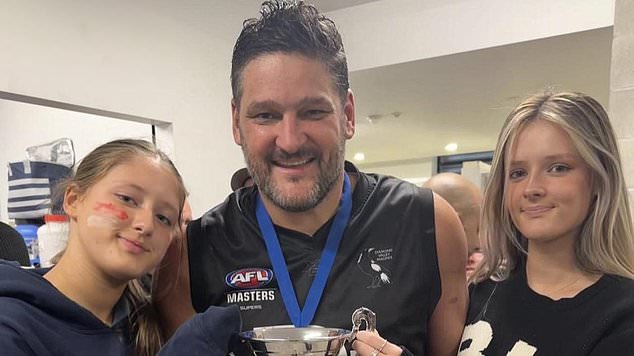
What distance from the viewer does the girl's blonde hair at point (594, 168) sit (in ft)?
3.80

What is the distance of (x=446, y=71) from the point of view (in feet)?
14.8

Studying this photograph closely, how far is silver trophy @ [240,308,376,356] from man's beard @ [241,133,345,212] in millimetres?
272

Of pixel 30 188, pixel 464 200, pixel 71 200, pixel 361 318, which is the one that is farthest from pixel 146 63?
pixel 361 318

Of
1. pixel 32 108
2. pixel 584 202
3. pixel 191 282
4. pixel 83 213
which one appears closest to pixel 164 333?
pixel 191 282

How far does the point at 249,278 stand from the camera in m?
1.24

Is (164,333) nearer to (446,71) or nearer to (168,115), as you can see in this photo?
(168,115)

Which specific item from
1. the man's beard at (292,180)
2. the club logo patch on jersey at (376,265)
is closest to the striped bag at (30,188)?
the man's beard at (292,180)

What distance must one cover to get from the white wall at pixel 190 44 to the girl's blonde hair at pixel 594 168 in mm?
2425

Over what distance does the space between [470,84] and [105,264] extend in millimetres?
4433

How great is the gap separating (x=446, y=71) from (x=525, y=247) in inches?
134

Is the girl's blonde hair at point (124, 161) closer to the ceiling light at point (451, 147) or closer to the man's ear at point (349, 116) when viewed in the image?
the man's ear at point (349, 116)

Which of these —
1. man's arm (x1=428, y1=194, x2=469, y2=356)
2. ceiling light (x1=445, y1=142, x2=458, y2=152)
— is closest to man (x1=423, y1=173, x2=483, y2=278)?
man's arm (x1=428, y1=194, x2=469, y2=356)

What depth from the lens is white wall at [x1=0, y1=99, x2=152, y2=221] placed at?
4324mm

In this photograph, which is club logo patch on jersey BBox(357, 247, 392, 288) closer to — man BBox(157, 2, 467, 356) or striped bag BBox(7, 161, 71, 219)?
man BBox(157, 2, 467, 356)
